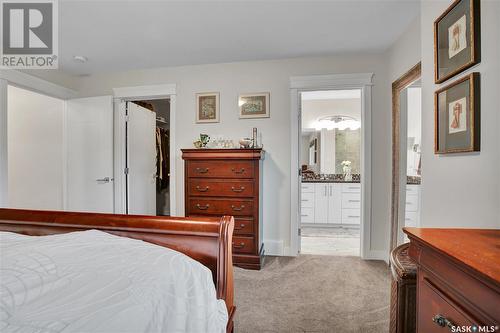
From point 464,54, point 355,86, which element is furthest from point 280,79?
point 464,54

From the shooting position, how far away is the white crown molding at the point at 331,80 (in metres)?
2.97

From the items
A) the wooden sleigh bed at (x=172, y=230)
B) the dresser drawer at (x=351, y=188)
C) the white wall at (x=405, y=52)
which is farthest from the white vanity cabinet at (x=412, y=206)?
the wooden sleigh bed at (x=172, y=230)

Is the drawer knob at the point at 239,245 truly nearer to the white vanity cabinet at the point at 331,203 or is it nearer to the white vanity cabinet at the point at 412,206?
the white vanity cabinet at the point at 412,206

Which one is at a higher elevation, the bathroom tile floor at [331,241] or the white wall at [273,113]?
the white wall at [273,113]

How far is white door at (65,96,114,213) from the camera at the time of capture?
11.1 ft

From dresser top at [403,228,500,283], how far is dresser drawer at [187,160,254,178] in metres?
1.89

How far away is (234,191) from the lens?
2.73 metres

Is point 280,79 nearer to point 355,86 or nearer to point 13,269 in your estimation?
point 355,86

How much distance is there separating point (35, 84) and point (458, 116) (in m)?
4.27

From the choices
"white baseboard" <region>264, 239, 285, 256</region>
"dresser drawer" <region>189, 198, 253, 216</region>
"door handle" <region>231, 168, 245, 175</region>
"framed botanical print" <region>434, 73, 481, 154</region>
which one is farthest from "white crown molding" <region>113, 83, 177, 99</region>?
"framed botanical print" <region>434, 73, 481, 154</region>

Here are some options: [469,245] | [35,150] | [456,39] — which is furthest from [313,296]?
[35,150]

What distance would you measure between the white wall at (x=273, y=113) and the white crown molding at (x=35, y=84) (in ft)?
2.59

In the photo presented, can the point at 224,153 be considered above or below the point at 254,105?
below

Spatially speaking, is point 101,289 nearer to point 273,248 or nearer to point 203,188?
point 203,188
